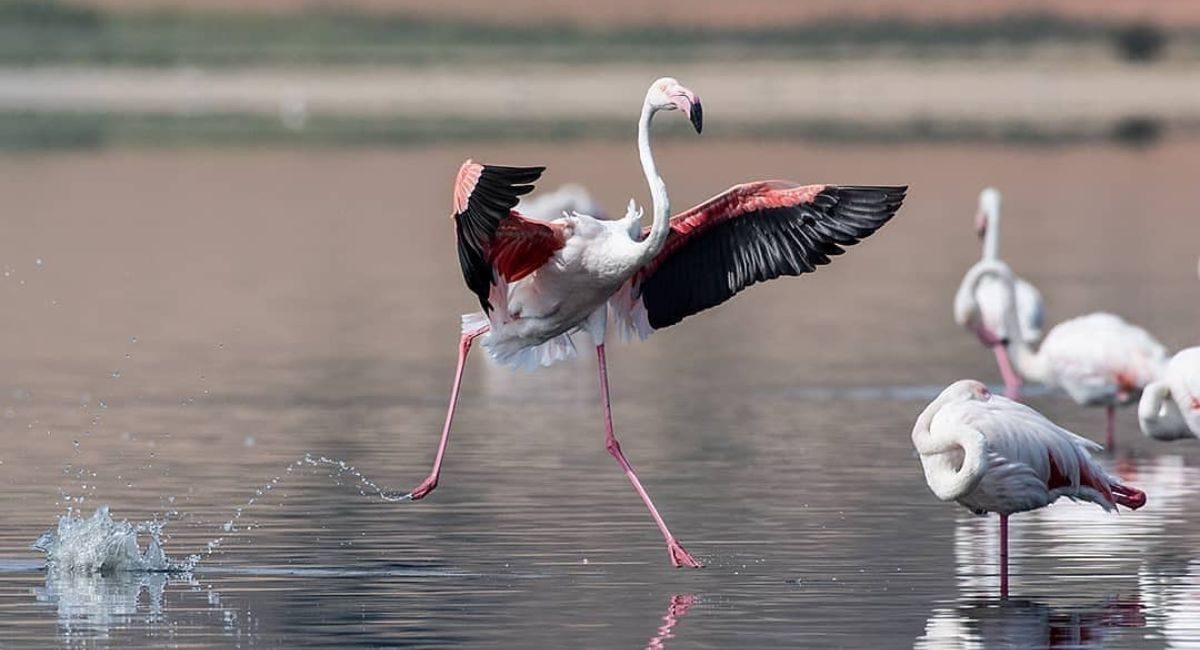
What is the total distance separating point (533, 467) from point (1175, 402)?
3.50 meters

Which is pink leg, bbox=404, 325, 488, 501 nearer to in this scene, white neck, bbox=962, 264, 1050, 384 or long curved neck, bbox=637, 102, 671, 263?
long curved neck, bbox=637, 102, 671, 263

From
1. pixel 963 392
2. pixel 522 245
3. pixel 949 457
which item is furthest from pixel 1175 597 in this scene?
pixel 522 245

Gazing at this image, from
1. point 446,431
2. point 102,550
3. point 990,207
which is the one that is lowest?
point 102,550

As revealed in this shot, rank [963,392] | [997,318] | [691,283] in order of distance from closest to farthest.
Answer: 1. [963,392]
2. [691,283]
3. [997,318]

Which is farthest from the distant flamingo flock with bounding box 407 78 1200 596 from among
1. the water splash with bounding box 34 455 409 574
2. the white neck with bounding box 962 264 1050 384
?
the white neck with bounding box 962 264 1050 384

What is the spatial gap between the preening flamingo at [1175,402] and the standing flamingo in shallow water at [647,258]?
2.32 meters

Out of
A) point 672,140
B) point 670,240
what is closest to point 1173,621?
point 670,240

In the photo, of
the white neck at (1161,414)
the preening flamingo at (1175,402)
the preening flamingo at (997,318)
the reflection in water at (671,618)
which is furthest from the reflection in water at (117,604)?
the preening flamingo at (997,318)

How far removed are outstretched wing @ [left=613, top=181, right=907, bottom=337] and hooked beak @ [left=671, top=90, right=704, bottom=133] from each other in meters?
0.58

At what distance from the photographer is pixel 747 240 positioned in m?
14.4

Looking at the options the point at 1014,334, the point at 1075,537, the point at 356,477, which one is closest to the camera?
the point at 1075,537

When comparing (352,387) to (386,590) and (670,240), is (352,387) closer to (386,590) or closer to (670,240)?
(670,240)

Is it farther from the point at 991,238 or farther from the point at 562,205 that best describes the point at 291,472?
the point at 562,205

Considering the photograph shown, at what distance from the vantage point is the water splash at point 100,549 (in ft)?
43.4
